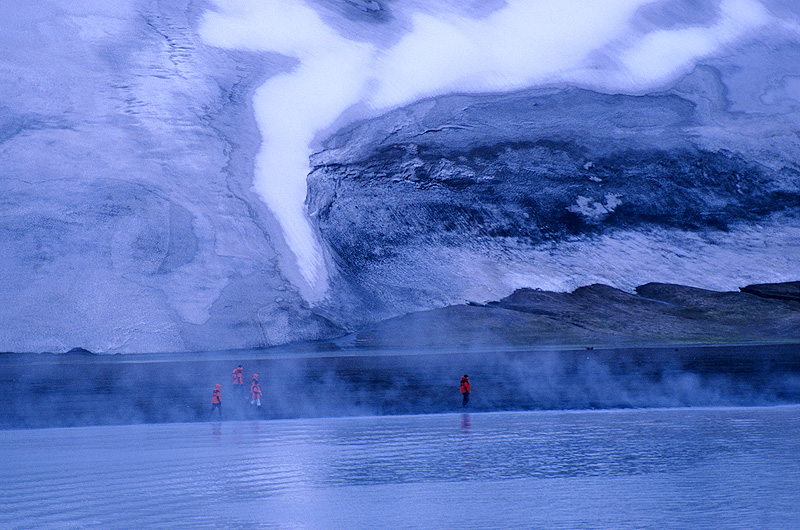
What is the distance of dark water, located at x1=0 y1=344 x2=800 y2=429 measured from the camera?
38.9ft

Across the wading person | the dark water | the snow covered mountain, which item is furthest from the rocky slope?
the wading person

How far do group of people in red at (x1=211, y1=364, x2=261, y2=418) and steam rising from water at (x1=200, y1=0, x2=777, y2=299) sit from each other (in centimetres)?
728

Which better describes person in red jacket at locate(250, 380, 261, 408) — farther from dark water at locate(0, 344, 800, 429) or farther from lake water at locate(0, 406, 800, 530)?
lake water at locate(0, 406, 800, 530)

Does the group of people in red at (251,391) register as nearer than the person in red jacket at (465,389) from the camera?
Yes

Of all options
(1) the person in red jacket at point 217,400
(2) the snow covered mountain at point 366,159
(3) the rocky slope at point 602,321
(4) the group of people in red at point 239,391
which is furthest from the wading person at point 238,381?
(3) the rocky slope at point 602,321

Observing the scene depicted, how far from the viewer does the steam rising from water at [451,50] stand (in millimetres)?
19853

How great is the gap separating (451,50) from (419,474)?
51.6 ft

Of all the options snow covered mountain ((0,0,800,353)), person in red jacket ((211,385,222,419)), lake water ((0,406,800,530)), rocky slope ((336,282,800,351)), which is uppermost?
snow covered mountain ((0,0,800,353))

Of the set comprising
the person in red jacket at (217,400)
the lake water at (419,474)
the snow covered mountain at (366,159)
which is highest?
the snow covered mountain at (366,159)

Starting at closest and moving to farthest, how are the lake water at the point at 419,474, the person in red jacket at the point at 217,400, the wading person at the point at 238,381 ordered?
the lake water at the point at 419,474 < the person in red jacket at the point at 217,400 < the wading person at the point at 238,381

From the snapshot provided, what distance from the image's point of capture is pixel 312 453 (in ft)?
27.7

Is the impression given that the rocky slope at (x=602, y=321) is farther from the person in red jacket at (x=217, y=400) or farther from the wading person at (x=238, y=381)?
the person in red jacket at (x=217, y=400)

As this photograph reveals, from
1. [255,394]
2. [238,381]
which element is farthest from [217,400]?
[238,381]

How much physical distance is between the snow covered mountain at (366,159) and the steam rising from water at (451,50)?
0.07m
